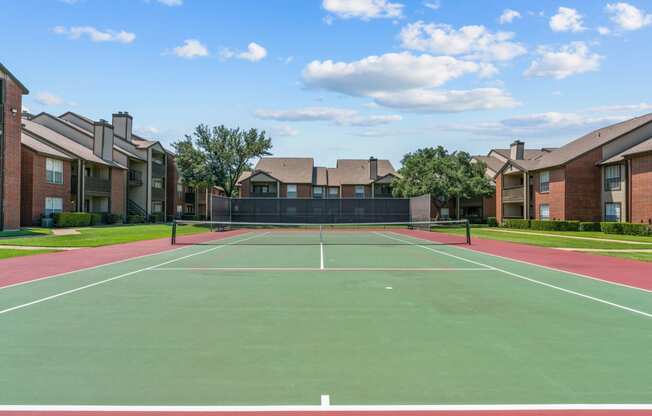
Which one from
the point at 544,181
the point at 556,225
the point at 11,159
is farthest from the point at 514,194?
the point at 11,159

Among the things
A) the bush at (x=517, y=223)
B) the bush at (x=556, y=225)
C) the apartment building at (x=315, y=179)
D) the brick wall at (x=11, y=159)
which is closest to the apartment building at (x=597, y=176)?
the bush at (x=556, y=225)

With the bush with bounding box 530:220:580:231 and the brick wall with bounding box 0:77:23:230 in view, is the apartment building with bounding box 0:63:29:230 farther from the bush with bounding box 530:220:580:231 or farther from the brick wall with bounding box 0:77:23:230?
the bush with bounding box 530:220:580:231

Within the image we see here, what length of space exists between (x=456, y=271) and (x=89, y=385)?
10952 millimetres

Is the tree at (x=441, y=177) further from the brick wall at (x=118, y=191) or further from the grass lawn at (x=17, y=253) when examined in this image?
the grass lawn at (x=17, y=253)

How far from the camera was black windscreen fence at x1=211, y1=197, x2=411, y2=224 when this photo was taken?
46375 mm

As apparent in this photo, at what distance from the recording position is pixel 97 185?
45688 mm

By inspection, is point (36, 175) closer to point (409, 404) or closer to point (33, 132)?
point (33, 132)

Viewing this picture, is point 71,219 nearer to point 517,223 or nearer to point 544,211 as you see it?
point 517,223

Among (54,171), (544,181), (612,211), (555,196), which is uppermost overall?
(54,171)

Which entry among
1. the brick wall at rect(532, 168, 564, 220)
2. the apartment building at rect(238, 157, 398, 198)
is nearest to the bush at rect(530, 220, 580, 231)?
the brick wall at rect(532, 168, 564, 220)

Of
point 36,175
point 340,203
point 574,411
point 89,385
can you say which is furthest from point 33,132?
point 574,411

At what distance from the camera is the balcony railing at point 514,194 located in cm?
4981

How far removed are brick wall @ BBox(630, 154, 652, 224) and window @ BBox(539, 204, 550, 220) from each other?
8592mm

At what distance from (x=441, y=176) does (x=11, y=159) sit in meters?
41.6
